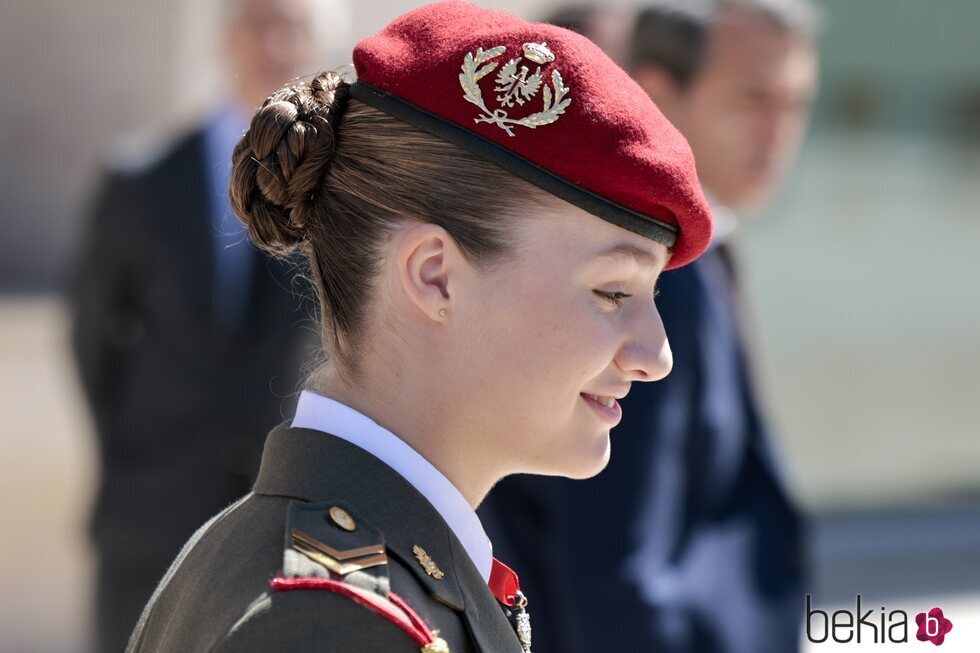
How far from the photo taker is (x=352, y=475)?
1353 millimetres

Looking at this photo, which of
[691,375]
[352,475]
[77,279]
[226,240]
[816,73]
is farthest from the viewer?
[816,73]

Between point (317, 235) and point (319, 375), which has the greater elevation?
point (317, 235)

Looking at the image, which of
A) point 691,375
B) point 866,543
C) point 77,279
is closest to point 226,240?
point 77,279

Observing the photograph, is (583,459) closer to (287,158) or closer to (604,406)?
(604,406)

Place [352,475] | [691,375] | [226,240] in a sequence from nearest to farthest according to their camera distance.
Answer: [352,475], [691,375], [226,240]

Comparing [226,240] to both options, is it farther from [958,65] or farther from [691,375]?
[958,65]

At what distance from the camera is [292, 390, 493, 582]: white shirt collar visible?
1.39m

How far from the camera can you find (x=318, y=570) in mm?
1194

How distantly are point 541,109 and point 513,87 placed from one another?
4 centimetres

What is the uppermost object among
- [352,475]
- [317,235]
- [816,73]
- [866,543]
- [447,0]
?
[816,73]

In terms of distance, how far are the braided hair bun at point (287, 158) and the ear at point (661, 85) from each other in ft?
4.65

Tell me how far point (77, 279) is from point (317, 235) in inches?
84.8

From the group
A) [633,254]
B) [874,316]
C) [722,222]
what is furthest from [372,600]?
[874,316]

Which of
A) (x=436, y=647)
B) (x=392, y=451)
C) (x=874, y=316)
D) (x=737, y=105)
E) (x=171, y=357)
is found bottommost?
(x=436, y=647)
